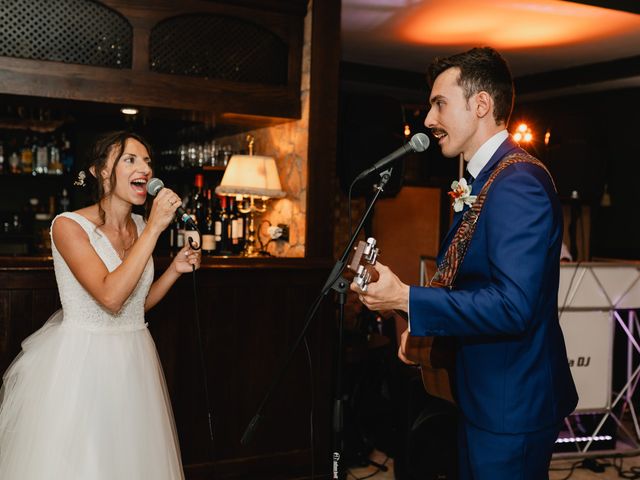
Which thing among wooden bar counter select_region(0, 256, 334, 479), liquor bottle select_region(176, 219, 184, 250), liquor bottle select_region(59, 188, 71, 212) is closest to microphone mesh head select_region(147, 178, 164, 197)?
wooden bar counter select_region(0, 256, 334, 479)

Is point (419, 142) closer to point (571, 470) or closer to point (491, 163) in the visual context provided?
point (491, 163)

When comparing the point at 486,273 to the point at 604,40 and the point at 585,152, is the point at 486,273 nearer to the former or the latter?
the point at 604,40

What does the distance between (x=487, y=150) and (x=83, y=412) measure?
1675mm

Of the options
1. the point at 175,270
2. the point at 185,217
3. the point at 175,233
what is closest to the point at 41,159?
the point at 175,233

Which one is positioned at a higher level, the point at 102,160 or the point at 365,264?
the point at 102,160

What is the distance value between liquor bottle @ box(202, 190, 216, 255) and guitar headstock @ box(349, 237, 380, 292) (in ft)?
→ 9.92

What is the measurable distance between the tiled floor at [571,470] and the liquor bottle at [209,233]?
1764 mm

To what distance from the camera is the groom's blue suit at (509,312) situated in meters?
1.77

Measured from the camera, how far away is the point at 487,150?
2057 mm

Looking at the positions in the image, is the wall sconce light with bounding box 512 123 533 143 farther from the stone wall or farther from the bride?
the bride

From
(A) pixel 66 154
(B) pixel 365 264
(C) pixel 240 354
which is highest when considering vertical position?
(A) pixel 66 154

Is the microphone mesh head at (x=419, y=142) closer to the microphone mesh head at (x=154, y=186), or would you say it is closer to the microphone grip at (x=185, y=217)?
the microphone grip at (x=185, y=217)

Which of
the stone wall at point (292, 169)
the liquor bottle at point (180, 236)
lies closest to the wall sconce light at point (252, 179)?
the stone wall at point (292, 169)

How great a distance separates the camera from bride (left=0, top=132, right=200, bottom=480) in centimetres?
245
